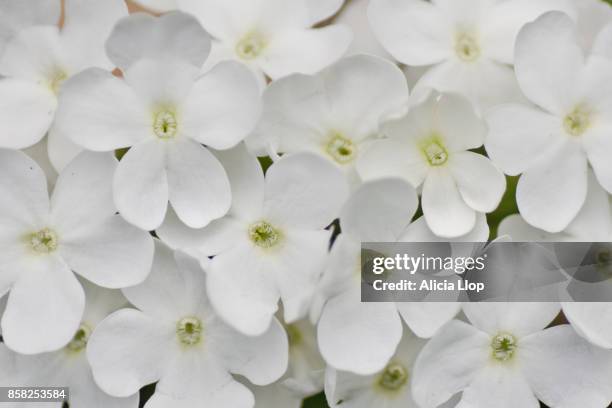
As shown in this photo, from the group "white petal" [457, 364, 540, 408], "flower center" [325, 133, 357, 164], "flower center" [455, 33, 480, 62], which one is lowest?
"white petal" [457, 364, 540, 408]

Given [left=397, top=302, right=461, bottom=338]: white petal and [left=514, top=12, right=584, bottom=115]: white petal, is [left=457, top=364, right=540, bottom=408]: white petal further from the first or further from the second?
[left=514, top=12, right=584, bottom=115]: white petal

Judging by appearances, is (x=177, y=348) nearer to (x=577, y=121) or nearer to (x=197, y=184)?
(x=197, y=184)

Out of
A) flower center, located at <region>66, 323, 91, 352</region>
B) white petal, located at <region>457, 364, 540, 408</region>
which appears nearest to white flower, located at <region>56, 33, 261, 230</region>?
flower center, located at <region>66, 323, 91, 352</region>

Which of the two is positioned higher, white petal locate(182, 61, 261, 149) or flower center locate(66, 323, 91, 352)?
white petal locate(182, 61, 261, 149)

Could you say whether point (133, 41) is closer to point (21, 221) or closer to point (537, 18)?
point (21, 221)

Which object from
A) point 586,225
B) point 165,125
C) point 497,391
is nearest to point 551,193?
point 586,225

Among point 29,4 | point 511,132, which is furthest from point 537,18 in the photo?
point 29,4
